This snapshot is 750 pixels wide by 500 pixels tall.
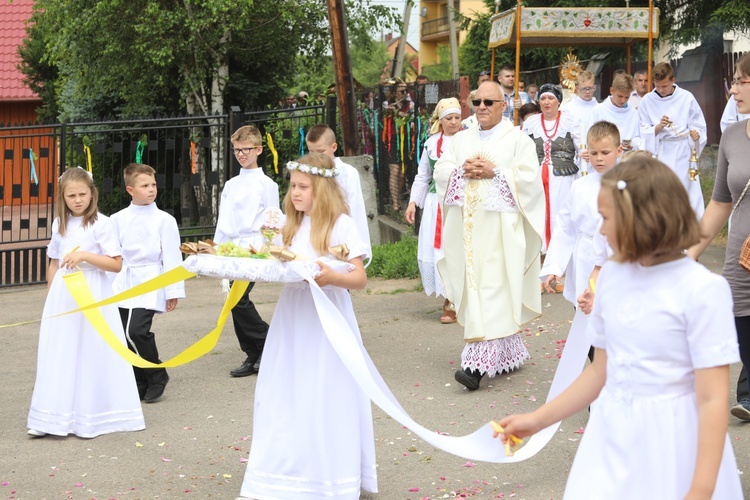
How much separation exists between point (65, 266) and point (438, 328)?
404cm

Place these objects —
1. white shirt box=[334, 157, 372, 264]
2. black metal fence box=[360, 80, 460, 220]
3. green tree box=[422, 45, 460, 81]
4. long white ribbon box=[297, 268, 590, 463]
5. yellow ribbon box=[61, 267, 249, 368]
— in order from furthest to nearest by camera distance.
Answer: green tree box=[422, 45, 460, 81], black metal fence box=[360, 80, 460, 220], white shirt box=[334, 157, 372, 264], yellow ribbon box=[61, 267, 249, 368], long white ribbon box=[297, 268, 590, 463]

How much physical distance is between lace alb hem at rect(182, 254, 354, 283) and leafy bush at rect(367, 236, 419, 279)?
294 inches

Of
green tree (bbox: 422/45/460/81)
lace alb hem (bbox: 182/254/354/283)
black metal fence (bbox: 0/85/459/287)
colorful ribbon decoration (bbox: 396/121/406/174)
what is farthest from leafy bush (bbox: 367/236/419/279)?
green tree (bbox: 422/45/460/81)

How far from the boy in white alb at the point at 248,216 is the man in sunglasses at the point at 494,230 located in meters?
1.47

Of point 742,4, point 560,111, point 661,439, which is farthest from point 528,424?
point 742,4

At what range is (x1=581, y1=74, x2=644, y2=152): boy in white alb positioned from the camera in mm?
11156

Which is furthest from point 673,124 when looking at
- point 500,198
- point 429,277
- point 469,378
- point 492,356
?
point 469,378

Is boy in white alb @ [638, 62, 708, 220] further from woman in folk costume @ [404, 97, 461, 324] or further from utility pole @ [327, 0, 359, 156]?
utility pole @ [327, 0, 359, 156]

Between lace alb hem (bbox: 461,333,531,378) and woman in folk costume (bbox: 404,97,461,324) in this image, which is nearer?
lace alb hem (bbox: 461,333,531,378)

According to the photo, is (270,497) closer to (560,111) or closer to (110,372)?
(110,372)

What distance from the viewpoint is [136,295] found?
536 cm

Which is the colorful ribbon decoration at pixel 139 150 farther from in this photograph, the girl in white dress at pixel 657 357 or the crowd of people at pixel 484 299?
the girl in white dress at pixel 657 357

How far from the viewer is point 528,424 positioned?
328cm

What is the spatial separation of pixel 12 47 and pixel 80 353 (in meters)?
30.3
